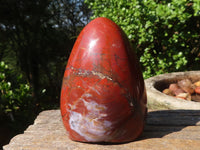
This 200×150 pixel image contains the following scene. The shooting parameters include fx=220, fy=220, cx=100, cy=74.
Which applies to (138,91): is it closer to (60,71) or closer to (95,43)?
(95,43)

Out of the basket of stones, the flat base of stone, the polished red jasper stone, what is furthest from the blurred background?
the polished red jasper stone

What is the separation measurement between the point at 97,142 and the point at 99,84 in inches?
13.5

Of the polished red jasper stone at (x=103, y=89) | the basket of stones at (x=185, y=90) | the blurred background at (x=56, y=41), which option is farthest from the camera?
the blurred background at (x=56, y=41)

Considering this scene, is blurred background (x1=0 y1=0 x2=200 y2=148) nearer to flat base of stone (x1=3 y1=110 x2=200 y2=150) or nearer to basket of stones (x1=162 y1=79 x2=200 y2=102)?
basket of stones (x1=162 y1=79 x2=200 y2=102)

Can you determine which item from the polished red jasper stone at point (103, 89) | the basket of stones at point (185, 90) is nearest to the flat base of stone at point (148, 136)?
the polished red jasper stone at point (103, 89)

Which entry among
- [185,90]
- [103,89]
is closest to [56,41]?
[185,90]

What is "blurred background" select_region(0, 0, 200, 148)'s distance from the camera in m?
3.06

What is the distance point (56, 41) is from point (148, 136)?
14.3 feet

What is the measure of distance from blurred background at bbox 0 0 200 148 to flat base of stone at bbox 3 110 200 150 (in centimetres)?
167

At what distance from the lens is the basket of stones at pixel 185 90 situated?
7.95ft

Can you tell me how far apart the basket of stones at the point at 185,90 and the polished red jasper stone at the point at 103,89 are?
1.31 meters

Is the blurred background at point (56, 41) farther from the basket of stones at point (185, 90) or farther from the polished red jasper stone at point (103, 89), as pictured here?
the polished red jasper stone at point (103, 89)

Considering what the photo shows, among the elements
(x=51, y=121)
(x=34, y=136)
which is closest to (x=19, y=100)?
(x=51, y=121)

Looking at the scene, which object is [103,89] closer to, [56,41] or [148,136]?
[148,136]
